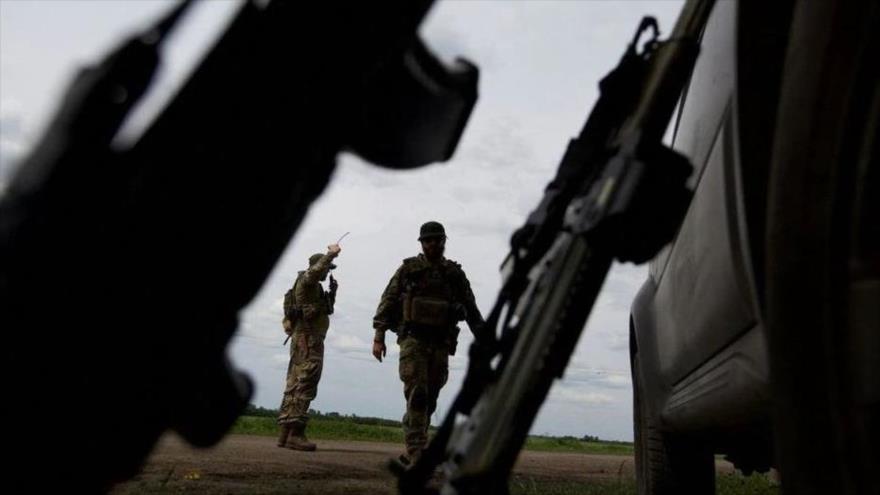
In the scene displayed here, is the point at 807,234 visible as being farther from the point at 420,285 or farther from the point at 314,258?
the point at 314,258

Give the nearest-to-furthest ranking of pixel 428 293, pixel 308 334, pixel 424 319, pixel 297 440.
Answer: pixel 424 319
pixel 428 293
pixel 297 440
pixel 308 334

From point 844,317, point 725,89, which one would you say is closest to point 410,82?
point 844,317

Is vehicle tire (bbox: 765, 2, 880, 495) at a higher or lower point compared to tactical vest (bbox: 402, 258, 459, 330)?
higher

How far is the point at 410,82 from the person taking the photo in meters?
1.05

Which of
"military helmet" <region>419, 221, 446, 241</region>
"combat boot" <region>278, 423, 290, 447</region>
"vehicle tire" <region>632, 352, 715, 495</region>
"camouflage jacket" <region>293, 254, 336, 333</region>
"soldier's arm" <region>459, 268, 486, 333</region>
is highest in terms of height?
"vehicle tire" <region>632, 352, 715, 495</region>

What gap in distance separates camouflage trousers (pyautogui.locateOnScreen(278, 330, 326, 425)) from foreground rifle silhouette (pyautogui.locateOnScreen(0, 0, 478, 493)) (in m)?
7.68

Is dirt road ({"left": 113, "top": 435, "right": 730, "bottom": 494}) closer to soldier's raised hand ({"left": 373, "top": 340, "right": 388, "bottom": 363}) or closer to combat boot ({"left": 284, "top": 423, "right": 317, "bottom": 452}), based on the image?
combat boot ({"left": 284, "top": 423, "right": 317, "bottom": 452})

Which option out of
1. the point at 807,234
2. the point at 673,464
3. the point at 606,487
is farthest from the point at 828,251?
the point at 606,487

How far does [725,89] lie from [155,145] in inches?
42.4

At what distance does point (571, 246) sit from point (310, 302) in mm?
8402

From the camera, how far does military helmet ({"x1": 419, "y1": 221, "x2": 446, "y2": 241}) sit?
7.63m

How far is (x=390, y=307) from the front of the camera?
7.82m

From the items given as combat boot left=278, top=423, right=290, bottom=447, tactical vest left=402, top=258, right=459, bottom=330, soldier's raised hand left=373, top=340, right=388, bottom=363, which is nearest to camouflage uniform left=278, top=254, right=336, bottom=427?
combat boot left=278, top=423, right=290, bottom=447

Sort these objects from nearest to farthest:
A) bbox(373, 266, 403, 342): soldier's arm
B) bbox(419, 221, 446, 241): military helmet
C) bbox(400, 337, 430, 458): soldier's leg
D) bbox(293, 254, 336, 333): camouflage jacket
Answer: bbox(400, 337, 430, 458): soldier's leg
bbox(419, 221, 446, 241): military helmet
bbox(373, 266, 403, 342): soldier's arm
bbox(293, 254, 336, 333): camouflage jacket
